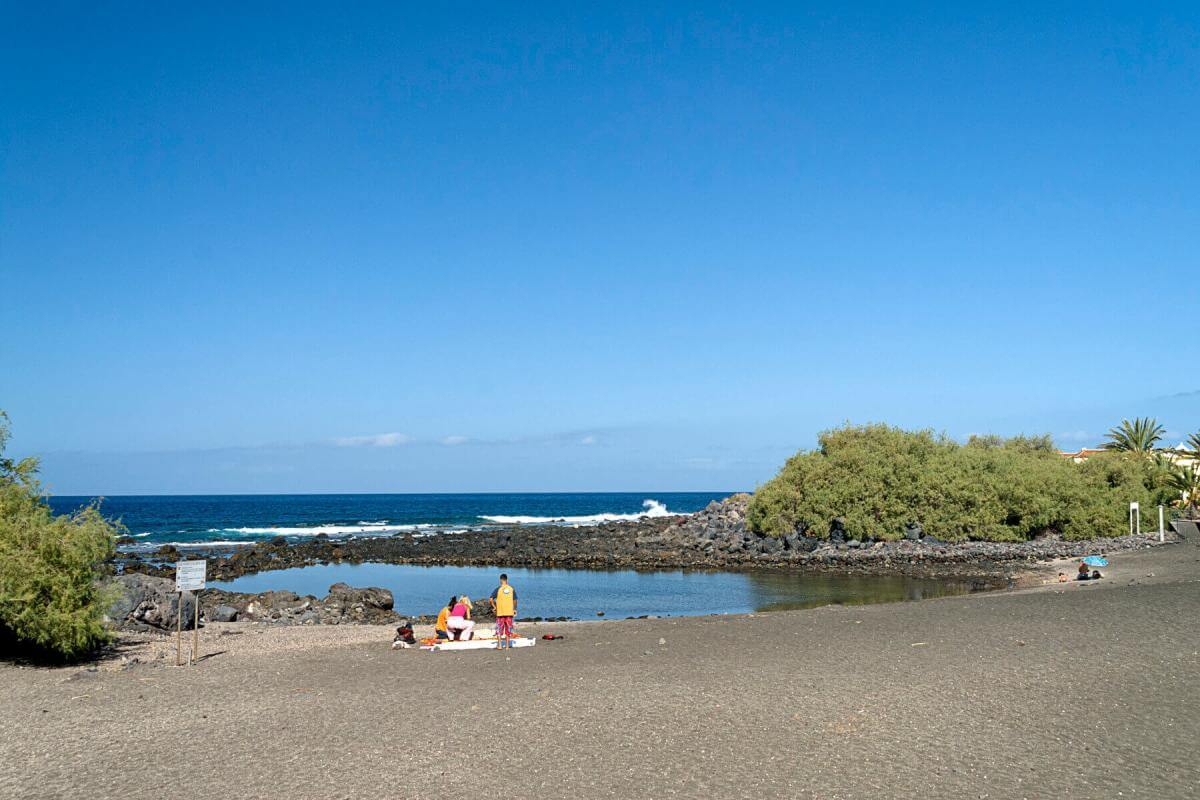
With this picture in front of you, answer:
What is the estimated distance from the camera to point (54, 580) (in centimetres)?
1595

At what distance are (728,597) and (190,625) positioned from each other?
17697 millimetres

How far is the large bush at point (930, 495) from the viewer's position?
4916 centimetres

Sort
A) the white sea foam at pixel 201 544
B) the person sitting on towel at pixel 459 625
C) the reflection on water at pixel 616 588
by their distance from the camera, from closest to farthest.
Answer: the person sitting on towel at pixel 459 625 → the reflection on water at pixel 616 588 → the white sea foam at pixel 201 544

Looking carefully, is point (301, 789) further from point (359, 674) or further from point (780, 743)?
point (359, 674)

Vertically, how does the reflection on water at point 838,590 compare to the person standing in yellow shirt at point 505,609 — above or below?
below

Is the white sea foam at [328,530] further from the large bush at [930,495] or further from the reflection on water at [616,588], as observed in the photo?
the large bush at [930,495]

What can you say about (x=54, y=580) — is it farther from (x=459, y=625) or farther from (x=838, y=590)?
(x=838, y=590)

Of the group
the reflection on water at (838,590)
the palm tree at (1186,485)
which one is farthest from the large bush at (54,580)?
the palm tree at (1186,485)

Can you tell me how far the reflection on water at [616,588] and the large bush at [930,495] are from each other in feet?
34.7

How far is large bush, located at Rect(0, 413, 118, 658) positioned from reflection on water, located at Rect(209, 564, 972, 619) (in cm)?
1431

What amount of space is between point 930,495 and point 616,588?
837 inches

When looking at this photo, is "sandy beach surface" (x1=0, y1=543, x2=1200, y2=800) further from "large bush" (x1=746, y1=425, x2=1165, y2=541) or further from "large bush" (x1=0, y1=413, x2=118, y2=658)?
"large bush" (x1=746, y1=425, x2=1165, y2=541)

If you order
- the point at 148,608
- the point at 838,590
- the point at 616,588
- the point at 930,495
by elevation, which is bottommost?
the point at 616,588

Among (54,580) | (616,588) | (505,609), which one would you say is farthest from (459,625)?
(616,588)
